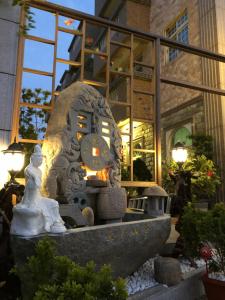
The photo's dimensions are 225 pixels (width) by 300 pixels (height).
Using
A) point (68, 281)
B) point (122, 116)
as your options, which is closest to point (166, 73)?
point (122, 116)

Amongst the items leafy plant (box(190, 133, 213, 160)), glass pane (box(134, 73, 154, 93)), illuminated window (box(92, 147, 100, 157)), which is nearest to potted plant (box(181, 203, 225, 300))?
illuminated window (box(92, 147, 100, 157))

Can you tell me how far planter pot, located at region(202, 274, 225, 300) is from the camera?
3.21 meters

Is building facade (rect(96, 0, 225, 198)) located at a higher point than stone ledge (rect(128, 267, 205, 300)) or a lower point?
higher

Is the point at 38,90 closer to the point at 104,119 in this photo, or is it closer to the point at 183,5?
the point at 104,119

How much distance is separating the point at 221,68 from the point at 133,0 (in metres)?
7.39

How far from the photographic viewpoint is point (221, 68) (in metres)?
10.5

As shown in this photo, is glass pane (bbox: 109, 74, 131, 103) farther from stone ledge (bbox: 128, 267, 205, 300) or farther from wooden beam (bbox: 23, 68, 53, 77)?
stone ledge (bbox: 128, 267, 205, 300)

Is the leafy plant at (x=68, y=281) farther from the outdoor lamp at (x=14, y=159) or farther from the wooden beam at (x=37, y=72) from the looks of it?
the wooden beam at (x=37, y=72)

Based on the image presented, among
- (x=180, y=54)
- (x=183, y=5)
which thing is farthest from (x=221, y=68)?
(x=183, y=5)

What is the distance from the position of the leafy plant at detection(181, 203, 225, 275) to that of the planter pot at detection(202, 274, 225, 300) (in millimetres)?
312

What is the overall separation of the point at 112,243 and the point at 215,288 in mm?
1292

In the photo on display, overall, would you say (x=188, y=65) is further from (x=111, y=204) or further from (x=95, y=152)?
(x=111, y=204)

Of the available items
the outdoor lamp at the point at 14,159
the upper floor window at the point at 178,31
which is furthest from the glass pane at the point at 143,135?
the outdoor lamp at the point at 14,159

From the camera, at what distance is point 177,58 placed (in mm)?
13328
